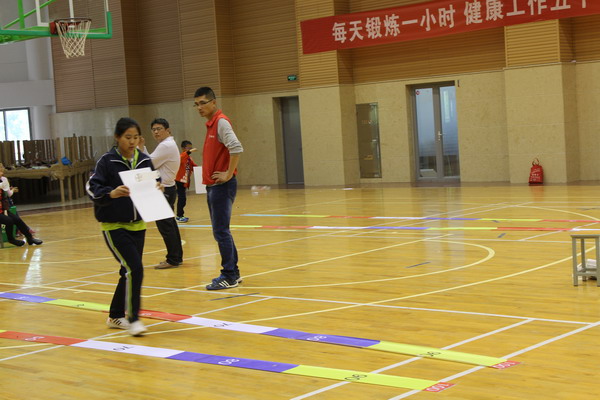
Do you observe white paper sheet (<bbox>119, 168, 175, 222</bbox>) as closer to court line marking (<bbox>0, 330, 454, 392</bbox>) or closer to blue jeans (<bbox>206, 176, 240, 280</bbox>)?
court line marking (<bbox>0, 330, 454, 392</bbox>)

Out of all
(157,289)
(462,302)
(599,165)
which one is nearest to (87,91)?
(599,165)

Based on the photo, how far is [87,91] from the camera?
105ft

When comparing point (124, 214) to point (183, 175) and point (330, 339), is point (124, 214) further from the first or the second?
point (183, 175)

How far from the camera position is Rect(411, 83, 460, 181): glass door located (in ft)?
81.8

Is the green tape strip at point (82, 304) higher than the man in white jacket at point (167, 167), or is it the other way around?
the man in white jacket at point (167, 167)

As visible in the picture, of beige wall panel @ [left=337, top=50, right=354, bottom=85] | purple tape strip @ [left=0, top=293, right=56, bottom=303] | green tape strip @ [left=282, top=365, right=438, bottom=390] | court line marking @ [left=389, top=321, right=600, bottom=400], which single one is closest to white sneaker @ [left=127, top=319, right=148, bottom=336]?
green tape strip @ [left=282, top=365, right=438, bottom=390]

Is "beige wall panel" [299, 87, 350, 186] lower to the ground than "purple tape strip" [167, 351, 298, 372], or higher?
higher

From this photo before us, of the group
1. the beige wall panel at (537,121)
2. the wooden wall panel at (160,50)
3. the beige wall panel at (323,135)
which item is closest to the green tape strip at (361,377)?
the beige wall panel at (537,121)

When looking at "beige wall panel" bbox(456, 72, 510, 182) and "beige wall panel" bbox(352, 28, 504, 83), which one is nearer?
"beige wall panel" bbox(352, 28, 504, 83)

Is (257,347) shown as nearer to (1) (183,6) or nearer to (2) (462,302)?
(2) (462,302)

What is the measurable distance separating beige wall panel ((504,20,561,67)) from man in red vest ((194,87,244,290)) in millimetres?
14684

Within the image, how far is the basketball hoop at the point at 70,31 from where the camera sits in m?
18.5

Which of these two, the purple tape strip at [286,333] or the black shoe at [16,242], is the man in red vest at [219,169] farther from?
the black shoe at [16,242]

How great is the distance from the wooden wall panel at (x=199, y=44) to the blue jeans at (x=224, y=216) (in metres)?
20.0
